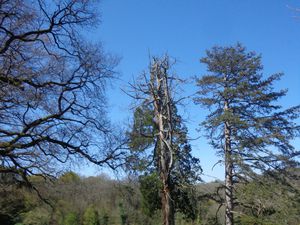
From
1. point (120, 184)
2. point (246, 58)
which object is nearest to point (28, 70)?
point (120, 184)

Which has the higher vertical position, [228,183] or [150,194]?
[150,194]

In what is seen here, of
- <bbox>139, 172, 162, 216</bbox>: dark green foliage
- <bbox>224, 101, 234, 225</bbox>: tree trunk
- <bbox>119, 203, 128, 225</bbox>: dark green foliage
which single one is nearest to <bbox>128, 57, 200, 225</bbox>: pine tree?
<bbox>224, 101, 234, 225</bbox>: tree trunk

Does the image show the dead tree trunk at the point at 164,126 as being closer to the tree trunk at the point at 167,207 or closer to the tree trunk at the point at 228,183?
the tree trunk at the point at 167,207

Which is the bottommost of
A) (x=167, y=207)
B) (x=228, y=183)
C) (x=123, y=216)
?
(x=167, y=207)

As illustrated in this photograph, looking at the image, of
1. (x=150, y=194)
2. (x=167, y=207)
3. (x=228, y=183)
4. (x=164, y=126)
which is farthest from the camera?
(x=150, y=194)

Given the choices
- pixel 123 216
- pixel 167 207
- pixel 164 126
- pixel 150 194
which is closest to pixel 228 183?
pixel 150 194

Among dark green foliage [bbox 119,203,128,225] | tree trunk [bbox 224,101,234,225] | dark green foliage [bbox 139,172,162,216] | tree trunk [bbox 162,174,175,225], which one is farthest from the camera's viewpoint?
dark green foliage [bbox 119,203,128,225]

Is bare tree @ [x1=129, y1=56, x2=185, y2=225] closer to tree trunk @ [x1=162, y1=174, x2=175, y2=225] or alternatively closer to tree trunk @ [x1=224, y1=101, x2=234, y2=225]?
tree trunk @ [x1=162, y1=174, x2=175, y2=225]

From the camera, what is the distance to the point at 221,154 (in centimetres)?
2122

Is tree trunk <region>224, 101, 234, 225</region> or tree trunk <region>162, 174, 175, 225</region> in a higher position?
tree trunk <region>224, 101, 234, 225</region>

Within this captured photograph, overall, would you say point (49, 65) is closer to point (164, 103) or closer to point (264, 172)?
point (164, 103)

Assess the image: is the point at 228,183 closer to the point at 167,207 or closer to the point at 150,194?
the point at 150,194

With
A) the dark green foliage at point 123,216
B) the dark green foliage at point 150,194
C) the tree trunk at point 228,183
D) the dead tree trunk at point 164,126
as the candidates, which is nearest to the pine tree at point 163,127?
the dead tree trunk at point 164,126

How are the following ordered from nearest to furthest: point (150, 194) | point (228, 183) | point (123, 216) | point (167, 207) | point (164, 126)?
1. point (167, 207)
2. point (164, 126)
3. point (228, 183)
4. point (150, 194)
5. point (123, 216)
